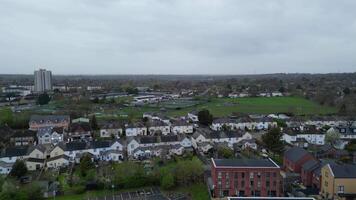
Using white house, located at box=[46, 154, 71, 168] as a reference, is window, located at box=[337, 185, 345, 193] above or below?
above

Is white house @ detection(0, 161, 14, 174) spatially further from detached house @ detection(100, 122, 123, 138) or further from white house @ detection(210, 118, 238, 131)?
white house @ detection(210, 118, 238, 131)

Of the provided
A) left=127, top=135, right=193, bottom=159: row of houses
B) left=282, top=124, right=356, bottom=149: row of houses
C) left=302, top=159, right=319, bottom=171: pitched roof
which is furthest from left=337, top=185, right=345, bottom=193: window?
left=127, top=135, right=193, bottom=159: row of houses

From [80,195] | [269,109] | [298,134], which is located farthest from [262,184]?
[269,109]

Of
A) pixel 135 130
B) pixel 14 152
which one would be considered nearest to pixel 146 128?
pixel 135 130

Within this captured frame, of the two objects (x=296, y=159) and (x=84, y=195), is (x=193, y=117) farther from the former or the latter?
(x=84, y=195)

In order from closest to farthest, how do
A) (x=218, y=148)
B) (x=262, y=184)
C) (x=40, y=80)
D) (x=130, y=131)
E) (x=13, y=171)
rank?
(x=262, y=184) → (x=13, y=171) → (x=218, y=148) → (x=130, y=131) → (x=40, y=80)

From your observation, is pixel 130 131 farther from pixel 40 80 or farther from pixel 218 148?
pixel 40 80
